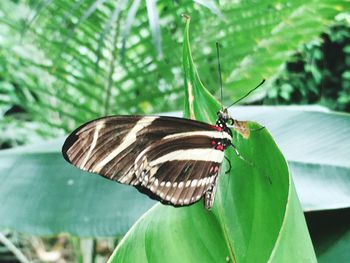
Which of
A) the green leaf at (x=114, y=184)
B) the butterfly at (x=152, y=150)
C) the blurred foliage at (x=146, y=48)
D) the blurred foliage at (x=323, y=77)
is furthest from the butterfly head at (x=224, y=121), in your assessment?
the blurred foliage at (x=323, y=77)

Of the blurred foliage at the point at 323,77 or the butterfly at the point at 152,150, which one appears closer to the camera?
the butterfly at the point at 152,150

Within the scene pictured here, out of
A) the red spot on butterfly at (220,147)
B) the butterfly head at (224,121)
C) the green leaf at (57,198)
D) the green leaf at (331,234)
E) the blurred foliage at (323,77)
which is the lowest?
the blurred foliage at (323,77)

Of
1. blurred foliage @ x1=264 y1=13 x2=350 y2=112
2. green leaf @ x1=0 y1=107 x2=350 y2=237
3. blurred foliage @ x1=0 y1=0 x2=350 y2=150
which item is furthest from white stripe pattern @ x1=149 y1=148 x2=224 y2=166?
blurred foliage @ x1=264 y1=13 x2=350 y2=112

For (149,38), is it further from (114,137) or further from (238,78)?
(114,137)

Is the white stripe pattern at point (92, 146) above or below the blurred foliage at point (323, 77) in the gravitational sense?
above

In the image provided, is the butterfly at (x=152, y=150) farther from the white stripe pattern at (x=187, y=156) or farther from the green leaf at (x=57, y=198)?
the green leaf at (x=57, y=198)

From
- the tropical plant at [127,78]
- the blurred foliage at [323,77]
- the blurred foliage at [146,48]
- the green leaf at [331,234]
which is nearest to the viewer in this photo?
the green leaf at [331,234]

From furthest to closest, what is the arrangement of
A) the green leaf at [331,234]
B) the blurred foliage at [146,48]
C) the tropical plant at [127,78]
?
the blurred foliage at [146,48] < the tropical plant at [127,78] < the green leaf at [331,234]

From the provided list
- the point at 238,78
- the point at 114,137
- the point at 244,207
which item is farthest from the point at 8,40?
the point at 244,207
